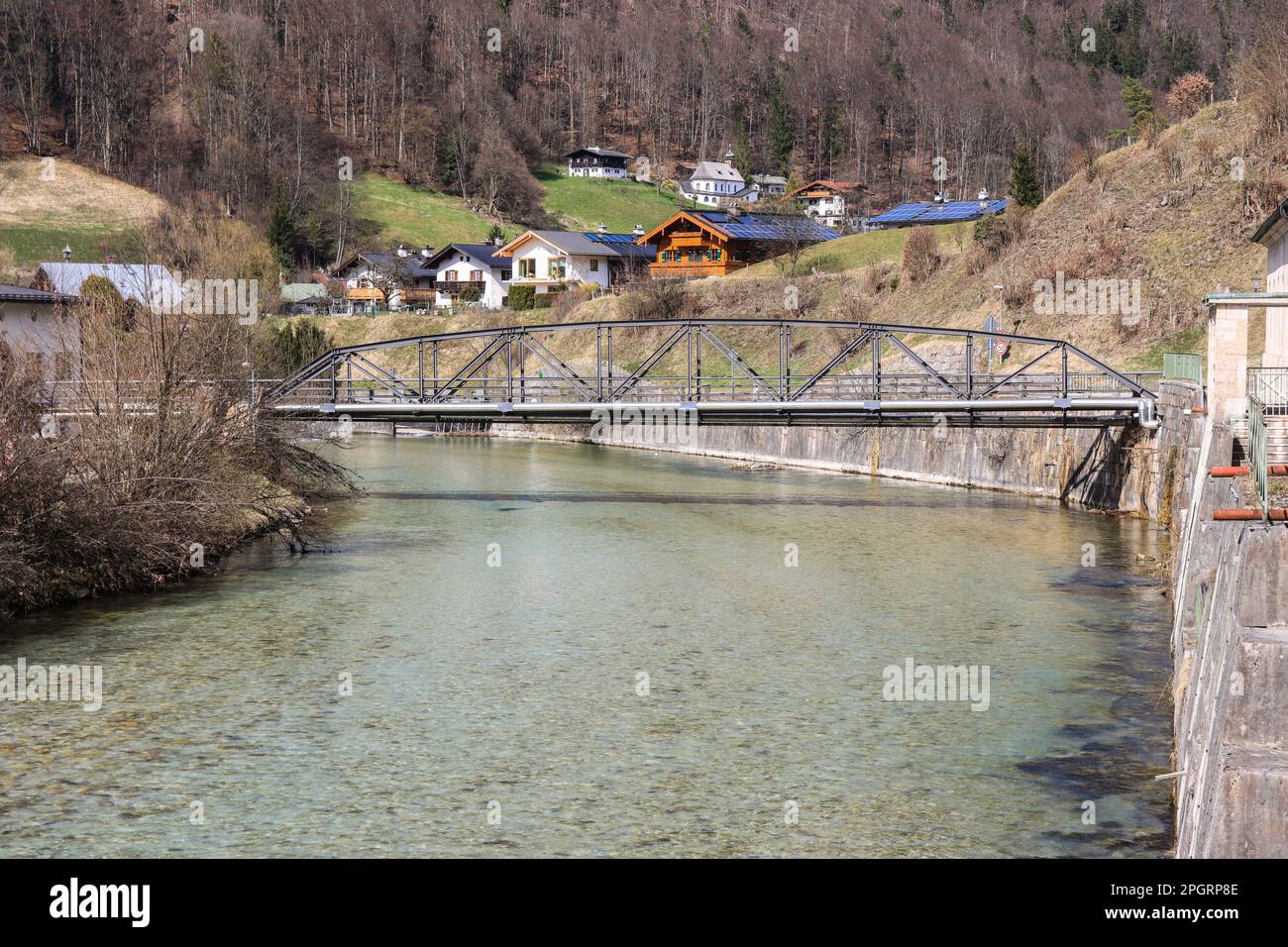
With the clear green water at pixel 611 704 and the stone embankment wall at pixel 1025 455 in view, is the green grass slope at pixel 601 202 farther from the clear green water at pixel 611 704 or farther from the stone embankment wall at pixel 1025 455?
the clear green water at pixel 611 704

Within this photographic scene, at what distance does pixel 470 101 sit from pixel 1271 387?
148102 millimetres

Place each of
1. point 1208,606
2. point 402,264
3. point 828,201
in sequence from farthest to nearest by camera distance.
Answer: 1. point 828,201
2. point 402,264
3. point 1208,606

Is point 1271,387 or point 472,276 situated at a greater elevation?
point 472,276

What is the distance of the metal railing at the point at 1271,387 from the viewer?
2572 cm

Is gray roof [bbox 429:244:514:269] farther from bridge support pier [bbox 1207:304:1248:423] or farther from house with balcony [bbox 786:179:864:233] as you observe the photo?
bridge support pier [bbox 1207:304:1248:423]

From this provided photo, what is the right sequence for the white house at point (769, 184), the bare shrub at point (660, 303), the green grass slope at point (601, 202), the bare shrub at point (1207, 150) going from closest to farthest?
the bare shrub at point (1207, 150) < the bare shrub at point (660, 303) < the green grass slope at point (601, 202) < the white house at point (769, 184)

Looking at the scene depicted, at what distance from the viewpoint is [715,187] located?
158125 mm

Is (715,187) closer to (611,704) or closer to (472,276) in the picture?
(472,276)

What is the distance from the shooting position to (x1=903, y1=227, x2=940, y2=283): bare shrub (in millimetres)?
73062

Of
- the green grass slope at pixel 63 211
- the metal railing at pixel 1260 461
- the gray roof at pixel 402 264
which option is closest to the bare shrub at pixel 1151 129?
the metal railing at pixel 1260 461

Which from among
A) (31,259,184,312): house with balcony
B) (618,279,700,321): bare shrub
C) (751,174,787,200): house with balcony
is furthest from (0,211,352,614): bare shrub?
(751,174,787,200): house with balcony

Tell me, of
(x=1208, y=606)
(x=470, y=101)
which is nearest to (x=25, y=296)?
(x=1208, y=606)

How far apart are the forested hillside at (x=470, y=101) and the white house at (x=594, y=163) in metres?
4.80
